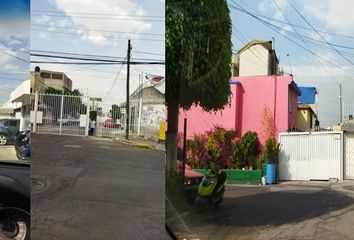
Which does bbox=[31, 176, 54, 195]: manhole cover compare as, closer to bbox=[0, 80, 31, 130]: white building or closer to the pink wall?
bbox=[0, 80, 31, 130]: white building

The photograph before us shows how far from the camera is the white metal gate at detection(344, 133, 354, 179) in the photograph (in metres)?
2.27

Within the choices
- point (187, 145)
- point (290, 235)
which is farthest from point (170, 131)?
point (290, 235)

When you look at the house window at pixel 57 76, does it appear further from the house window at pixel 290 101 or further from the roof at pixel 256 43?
the house window at pixel 290 101

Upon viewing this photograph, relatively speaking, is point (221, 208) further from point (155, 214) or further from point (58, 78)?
point (58, 78)

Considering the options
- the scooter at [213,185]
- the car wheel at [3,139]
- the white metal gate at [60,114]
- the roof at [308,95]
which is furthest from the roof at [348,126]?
the car wheel at [3,139]

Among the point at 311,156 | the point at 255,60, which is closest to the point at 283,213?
the point at 311,156

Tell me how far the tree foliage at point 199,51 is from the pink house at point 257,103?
0.19 ft

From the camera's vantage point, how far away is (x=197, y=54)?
2.35 meters

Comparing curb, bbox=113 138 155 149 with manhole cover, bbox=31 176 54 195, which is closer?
manhole cover, bbox=31 176 54 195

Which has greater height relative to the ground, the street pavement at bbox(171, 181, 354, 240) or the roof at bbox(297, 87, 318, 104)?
the roof at bbox(297, 87, 318, 104)

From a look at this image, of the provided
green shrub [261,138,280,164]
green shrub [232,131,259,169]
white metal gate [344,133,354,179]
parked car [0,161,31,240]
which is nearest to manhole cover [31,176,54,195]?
parked car [0,161,31,240]

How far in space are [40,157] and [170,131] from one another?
70 centimetres

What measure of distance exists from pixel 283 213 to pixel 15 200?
1.47 meters

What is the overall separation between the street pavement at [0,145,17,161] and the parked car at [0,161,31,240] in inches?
1.3
